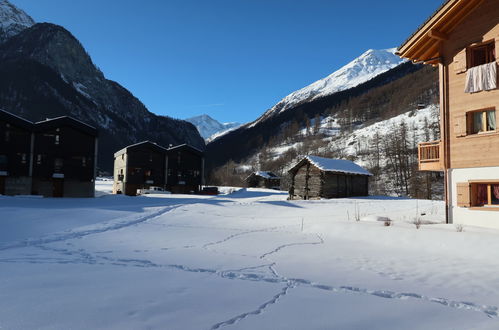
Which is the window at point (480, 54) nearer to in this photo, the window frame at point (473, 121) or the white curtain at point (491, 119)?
the window frame at point (473, 121)

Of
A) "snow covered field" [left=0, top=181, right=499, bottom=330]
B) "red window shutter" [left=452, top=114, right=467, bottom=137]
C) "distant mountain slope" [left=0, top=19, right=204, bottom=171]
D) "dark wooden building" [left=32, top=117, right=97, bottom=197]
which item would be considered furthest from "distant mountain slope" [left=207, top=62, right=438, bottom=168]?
"snow covered field" [left=0, top=181, right=499, bottom=330]

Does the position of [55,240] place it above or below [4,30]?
below

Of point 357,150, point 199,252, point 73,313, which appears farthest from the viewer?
point 357,150

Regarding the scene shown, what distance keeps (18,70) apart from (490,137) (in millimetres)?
170665

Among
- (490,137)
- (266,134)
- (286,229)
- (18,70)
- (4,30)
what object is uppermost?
(4,30)

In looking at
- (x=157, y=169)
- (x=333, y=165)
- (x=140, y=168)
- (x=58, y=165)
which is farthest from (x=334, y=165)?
(x=58, y=165)

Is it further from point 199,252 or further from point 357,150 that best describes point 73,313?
point 357,150

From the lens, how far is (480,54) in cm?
1381

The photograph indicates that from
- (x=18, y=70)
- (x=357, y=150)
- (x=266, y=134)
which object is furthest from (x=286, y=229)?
(x=18, y=70)

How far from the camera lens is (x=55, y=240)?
10227 mm

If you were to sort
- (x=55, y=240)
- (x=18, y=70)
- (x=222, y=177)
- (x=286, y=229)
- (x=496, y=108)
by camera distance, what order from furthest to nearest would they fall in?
(x=18, y=70) < (x=222, y=177) < (x=286, y=229) < (x=496, y=108) < (x=55, y=240)

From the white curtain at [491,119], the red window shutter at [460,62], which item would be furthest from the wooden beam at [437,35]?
the white curtain at [491,119]

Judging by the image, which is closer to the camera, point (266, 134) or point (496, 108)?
point (496, 108)

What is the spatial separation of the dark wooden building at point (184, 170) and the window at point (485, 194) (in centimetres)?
4315
